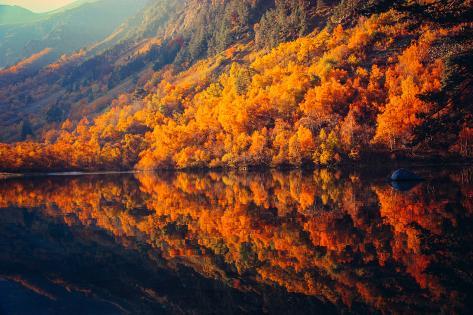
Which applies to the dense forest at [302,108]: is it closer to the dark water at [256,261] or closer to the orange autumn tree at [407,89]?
the orange autumn tree at [407,89]

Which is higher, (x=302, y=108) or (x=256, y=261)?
(x=256, y=261)

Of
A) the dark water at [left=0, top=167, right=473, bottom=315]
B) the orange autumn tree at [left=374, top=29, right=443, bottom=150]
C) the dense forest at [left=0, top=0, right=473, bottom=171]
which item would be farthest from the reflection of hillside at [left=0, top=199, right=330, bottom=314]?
the orange autumn tree at [left=374, top=29, right=443, bottom=150]

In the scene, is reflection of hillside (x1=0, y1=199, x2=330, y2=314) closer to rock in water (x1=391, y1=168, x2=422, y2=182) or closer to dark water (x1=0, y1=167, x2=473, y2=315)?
dark water (x1=0, y1=167, x2=473, y2=315)

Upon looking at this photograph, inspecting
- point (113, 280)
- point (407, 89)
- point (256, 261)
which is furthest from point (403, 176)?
point (407, 89)

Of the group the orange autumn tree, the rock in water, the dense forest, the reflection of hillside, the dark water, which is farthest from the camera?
the dense forest

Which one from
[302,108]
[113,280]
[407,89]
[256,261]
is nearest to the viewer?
[113,280]

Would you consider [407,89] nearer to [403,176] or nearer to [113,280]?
[403,176]

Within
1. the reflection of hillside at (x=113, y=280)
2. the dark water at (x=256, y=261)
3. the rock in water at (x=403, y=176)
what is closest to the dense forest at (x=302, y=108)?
the rock in water at (x=403, y=176)

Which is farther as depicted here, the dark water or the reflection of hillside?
the reflection of hillside

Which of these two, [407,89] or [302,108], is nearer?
[407,89]

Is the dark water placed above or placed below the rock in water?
above
